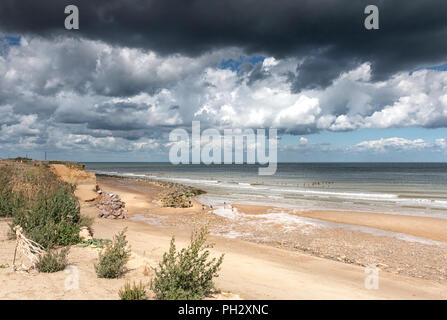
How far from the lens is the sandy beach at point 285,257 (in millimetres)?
6414

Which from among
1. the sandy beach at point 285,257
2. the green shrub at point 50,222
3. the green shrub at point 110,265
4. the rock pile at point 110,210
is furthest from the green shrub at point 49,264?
the rock pile at point 110,210

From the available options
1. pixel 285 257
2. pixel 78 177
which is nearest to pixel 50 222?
pixel 285 257

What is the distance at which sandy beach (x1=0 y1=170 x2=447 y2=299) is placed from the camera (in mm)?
6414

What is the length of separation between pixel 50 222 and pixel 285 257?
327 inches

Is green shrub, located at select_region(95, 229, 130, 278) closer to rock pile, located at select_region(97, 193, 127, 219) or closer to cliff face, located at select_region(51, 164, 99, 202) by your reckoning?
rock pile, located at select_region(97, 193, 127, 219)

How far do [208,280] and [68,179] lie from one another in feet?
87.0

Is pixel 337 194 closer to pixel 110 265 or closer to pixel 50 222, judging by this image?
pixel 50 222

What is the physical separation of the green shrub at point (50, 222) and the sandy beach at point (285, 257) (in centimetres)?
74

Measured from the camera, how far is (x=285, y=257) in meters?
11.0

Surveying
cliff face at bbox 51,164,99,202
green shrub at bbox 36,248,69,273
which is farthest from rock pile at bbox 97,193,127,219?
green shrub at bbox 36,248,69,273

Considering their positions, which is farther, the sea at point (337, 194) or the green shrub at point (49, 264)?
the sea at point (337, 194)

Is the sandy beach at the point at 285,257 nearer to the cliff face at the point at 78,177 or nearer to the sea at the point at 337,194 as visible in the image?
the cliff face at the point at 78,177
